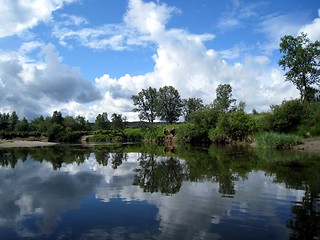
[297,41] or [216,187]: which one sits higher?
[297,41]

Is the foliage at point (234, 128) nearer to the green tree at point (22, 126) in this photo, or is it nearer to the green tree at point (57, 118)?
the green tree at point (57, 118)

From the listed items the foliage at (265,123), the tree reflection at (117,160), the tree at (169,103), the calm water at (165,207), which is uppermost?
the tree at (169,103)

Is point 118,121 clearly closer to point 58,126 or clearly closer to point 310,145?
point 58,126

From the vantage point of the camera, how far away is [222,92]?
115938mm

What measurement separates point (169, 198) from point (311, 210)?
590cm

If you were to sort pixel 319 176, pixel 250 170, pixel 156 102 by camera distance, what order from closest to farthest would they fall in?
pixel 319 176, pixel 250 170, pixel 156 102

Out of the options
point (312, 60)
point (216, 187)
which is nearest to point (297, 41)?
point (312, 60)

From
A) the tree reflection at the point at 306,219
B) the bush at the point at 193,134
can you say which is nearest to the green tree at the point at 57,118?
the bush at the point at 193,134

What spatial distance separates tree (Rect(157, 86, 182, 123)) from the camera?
13925 cm

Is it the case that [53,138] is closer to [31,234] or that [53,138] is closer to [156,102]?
[156,102]

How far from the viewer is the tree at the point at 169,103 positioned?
139 metres

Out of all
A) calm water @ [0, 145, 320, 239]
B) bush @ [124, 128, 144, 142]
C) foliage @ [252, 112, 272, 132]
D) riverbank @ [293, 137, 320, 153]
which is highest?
foliage @ [252, 112, 272, 132]

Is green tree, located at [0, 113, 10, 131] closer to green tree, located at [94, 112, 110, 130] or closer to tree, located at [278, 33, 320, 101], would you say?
green tree, located at [94, 112, 110, 130]

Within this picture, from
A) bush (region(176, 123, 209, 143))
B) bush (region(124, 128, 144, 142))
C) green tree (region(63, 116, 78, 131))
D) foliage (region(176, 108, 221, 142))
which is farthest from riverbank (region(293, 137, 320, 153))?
green tree (region(63, 116, 78, 131))
